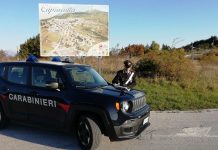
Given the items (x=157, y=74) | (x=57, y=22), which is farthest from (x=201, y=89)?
(x=57, y=22)

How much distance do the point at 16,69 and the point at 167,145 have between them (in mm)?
3613

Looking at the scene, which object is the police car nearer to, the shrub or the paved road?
the paved road

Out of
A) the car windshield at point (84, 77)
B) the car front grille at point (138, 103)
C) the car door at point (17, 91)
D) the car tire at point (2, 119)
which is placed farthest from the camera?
the car tire at point (2, 119)

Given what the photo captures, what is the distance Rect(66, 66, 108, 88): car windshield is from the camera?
262 inches

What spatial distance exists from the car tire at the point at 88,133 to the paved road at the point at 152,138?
28cm

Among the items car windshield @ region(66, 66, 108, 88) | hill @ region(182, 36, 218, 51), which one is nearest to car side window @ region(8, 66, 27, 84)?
car windshield @ region(66, 66, 108, 88)

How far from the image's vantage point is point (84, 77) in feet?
23.0

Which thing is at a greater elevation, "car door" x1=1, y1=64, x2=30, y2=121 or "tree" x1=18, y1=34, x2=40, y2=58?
"tree" x1=18, y1=34, x2=40, y2=58

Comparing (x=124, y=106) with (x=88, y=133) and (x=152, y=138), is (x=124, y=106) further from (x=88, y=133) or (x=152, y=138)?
(x=152, y=138)

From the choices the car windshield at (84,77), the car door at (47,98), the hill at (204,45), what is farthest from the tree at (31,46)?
the car door at (47,98)

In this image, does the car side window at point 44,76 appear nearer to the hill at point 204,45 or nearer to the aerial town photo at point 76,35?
the aerial town photo at point 76,35

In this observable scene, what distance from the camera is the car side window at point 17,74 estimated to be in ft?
23.6

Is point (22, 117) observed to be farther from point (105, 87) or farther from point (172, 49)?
point (172, 49)

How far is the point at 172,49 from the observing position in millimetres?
18484
